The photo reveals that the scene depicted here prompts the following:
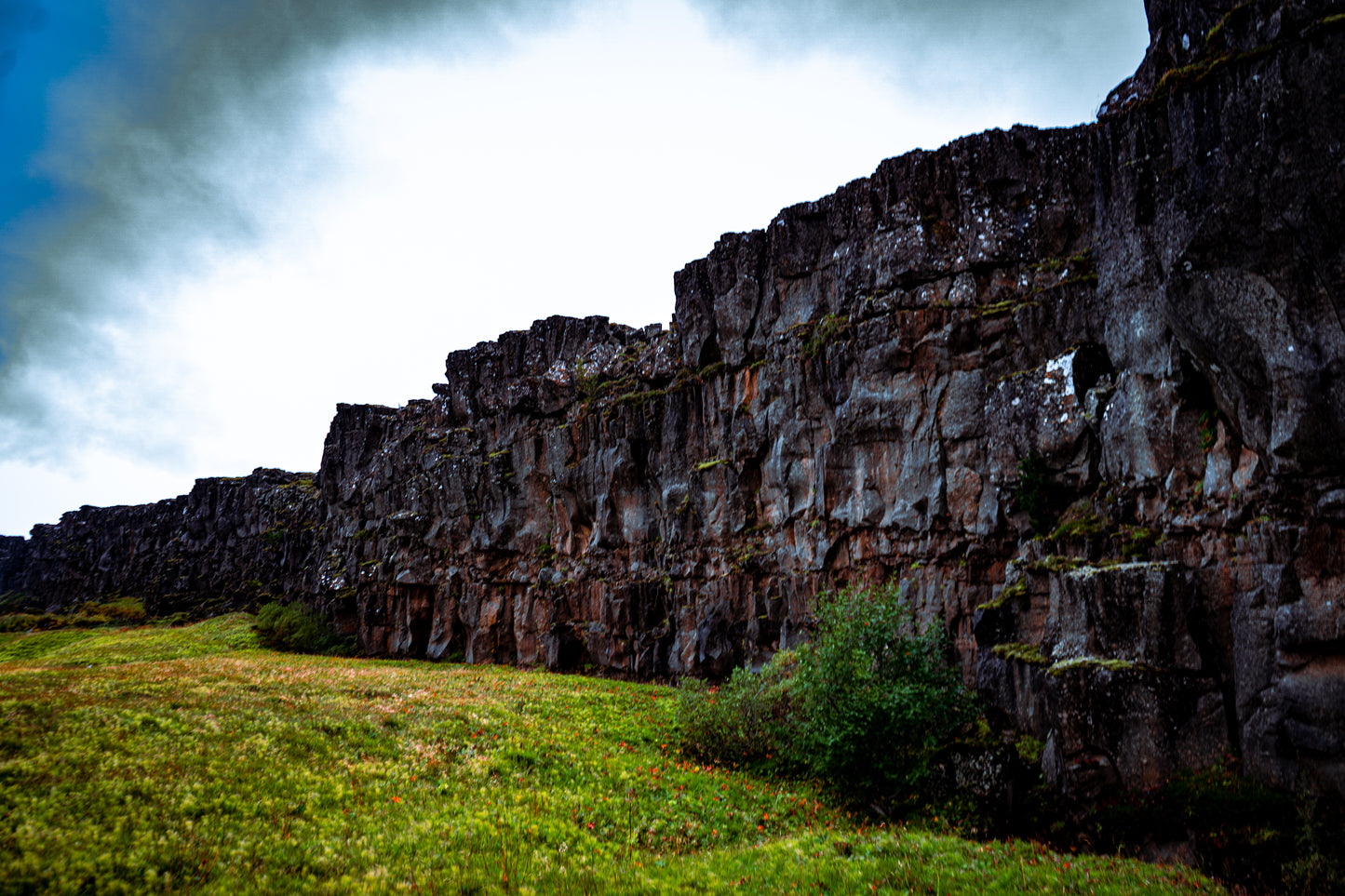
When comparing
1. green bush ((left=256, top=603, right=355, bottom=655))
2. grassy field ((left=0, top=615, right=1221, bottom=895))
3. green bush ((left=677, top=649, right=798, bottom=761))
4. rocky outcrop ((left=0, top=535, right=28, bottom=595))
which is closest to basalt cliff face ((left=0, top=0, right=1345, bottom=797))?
grassy field ((left=0, top=615, right=1221, bottom=895))

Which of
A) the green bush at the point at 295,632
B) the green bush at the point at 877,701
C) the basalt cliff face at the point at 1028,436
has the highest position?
the basalt cliff face at the point at 1028,436

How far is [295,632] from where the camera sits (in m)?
74.6

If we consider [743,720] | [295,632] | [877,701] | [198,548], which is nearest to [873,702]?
[877,701]

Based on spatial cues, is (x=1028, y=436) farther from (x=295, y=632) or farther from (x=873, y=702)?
(x=295, y=632)

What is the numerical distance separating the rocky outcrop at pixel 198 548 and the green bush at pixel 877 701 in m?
87.3

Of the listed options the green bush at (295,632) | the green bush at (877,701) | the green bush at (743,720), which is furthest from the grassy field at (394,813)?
the green bush at (295,632)

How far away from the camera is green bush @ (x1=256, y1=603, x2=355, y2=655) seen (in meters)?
74.2

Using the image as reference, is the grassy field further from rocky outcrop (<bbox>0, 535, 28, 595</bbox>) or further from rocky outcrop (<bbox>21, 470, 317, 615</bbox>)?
rocky outcrop (<bbox>0, 535, 28, 595</bbox>)

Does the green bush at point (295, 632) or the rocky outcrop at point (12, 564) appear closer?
the green bush at point (295, 632)

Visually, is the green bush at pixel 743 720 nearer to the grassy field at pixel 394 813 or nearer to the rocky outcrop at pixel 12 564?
the grassy field at pixel 394 813

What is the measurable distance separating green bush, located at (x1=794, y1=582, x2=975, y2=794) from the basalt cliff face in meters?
2.97

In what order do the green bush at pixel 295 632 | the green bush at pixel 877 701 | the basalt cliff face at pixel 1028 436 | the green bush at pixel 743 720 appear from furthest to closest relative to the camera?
the green bush at pixel 295 632, the green bush at pixel 743 720, the green bush at pixel 877 701, the basalt cliff face at pixel 1028 436

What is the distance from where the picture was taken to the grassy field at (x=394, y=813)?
52.3ft

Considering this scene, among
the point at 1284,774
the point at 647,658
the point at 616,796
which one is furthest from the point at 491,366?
the point at 1284,774
